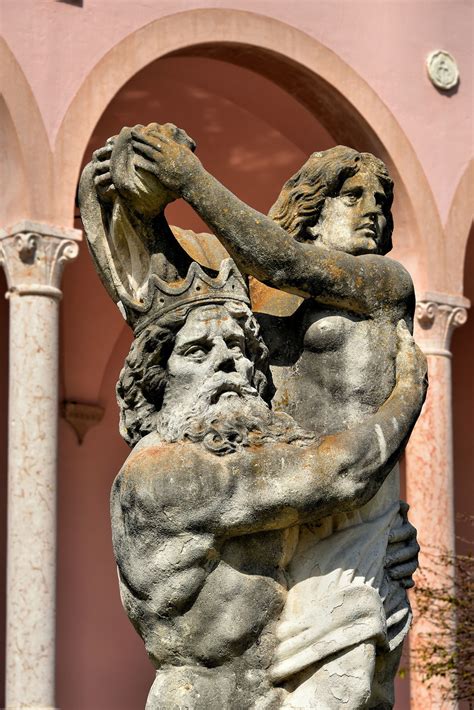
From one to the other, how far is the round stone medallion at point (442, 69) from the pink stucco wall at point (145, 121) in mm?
64

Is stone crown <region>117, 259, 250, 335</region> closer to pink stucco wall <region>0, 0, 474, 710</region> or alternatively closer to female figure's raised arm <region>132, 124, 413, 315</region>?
female figure's raised arm <region>132, 124, 413, 315</region>

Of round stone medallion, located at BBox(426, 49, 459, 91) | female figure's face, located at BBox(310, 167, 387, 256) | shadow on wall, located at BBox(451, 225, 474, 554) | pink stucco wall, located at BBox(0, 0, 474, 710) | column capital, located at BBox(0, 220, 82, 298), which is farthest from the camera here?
shadow on wall, located at BBox(451, 225, 474, 554)

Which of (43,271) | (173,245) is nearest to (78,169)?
(43,271)

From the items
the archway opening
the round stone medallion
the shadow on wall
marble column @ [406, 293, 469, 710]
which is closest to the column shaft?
the archway opening

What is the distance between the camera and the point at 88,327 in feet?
46.8

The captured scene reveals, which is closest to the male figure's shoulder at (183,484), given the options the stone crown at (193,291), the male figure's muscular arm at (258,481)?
the male figure's muscular arm at (258,481)

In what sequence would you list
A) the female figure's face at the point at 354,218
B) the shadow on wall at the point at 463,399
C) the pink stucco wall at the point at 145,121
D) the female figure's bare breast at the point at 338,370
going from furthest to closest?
the shadow on wall at the point at 463,399
the pink stucco wall at the point at 145,121
the female figure's face at the point at 354,218
the female figure's bare breast at the point at 338,370

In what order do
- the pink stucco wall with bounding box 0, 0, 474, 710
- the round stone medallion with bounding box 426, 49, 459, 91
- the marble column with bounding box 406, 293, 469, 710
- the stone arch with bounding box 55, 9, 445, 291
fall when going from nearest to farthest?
1. the stone arch with bounding box 55, 9, 445, 291
2. the pink stucco wall with bounding box 0, 0, 474, 710
3. the marble column with bounding box 406, 293, 469, 710
4. the round stone medallion with bounding box 426, 49, 459, 91

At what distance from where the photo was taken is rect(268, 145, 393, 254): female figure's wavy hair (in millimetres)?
3363

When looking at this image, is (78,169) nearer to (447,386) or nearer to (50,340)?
(50,340)

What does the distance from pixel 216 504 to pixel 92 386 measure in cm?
1173

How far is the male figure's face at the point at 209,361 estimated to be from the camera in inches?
122

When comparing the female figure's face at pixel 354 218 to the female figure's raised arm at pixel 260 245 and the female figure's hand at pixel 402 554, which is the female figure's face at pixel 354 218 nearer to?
the female figure's raised arm at pixel 260 245

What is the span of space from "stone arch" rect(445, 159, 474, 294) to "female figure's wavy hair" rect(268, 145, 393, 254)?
29.7 ft
